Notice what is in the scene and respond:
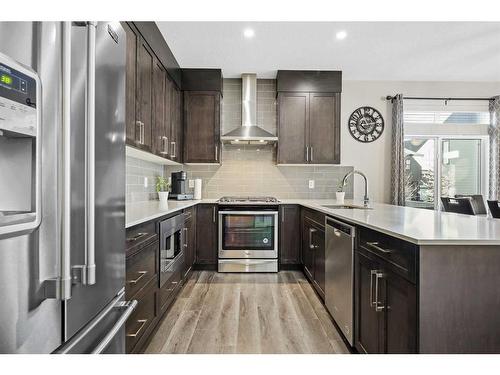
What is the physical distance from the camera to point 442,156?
4445mm

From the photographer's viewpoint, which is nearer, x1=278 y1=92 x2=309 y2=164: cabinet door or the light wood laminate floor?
the light wood laminate floor

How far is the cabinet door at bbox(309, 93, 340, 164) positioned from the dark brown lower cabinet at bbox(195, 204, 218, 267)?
1.57 m

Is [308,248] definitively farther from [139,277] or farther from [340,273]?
[139,277]

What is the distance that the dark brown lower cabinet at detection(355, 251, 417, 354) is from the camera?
1.26 m

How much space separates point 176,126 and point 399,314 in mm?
3170

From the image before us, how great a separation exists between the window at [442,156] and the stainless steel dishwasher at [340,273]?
274 cm

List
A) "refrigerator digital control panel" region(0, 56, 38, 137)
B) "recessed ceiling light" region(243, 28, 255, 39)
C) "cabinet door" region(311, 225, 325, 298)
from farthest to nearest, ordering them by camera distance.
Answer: "recessed ceiling light" region(243, 28, 255, 39) < "cabinet door" region(311, 225, 325, 298) < "refrigerator digital control panel" region(0, 56, 38, 137)

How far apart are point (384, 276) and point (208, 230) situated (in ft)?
8.36

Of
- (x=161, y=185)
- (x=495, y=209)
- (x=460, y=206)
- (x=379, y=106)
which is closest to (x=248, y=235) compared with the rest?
(x=161, y=185)

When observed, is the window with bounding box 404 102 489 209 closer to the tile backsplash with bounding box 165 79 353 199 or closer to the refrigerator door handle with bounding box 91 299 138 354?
the tile backsplash with bounding box 165 79 353 199

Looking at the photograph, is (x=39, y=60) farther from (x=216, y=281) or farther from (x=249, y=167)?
(x=249, y=167)

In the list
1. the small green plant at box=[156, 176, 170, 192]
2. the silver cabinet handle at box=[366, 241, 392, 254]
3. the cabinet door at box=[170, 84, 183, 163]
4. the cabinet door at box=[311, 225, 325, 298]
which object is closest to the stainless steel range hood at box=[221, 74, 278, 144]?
the cabinet door at box=[170, 84, 183, 163]

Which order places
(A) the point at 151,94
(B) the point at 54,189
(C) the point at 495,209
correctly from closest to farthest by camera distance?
(B) the point at 54,189 < (A) the point at 151,94 < (C) the point at 495,209

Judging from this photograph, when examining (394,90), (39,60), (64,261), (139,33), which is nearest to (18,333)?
(64,261)
